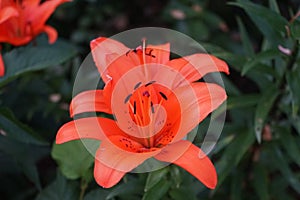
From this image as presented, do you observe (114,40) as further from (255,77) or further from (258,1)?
(258,1)

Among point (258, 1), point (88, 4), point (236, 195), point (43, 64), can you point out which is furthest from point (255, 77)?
point (88, 4)

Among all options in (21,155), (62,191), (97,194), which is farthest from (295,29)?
(21,155)

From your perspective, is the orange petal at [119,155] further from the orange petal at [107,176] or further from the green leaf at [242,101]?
the green leaf at [242,101]

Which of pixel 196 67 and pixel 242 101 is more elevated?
pixel 196 67

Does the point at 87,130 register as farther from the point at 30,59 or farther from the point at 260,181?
the point at 260,181

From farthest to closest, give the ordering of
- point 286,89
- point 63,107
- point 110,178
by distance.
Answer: point 63,107 → point 286,89 → point 110,178
